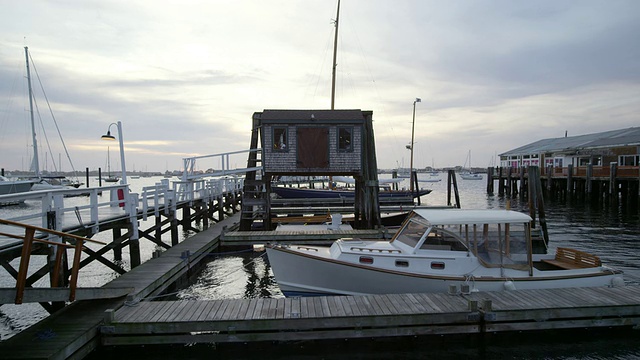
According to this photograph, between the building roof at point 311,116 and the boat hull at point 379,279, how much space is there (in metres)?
8.48

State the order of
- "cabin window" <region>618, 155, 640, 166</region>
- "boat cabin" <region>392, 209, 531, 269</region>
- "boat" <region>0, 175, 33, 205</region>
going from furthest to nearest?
"cabin window" <region>618, 155, 640, 166</region>, "boat" <region>0, 175, 33, 205</region>, "boat cabin" <region>392, 209, 531, 269</region>

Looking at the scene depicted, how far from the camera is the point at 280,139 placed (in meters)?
17.4

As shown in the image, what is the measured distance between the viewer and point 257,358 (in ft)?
24.8

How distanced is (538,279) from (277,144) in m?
11.4

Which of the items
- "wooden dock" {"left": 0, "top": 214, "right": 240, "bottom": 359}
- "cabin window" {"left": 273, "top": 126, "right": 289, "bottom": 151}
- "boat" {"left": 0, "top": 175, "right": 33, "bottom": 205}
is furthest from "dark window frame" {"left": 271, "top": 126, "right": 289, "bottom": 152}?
"boat" {"left": 0, "top": 175, "right": 33, "bottom": 205}

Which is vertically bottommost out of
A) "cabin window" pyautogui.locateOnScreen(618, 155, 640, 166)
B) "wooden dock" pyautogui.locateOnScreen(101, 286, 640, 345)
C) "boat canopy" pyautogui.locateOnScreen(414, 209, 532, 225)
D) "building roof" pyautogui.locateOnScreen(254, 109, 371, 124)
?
"wooden dock" pyautogui.locateOnScreen(101, 286, 640, 345)

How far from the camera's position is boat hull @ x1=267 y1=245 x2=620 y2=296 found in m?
9.33

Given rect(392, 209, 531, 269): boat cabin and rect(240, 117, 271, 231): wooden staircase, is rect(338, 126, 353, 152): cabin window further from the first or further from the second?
rect(392, 209, 531, 269): boat cabin

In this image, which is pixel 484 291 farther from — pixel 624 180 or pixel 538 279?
pixel 624 180

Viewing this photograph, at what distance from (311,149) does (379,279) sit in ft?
29.4

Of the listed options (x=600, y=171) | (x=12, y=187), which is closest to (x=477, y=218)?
(x=600, y=171)

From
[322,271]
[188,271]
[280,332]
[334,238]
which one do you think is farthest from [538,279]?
[188,271]

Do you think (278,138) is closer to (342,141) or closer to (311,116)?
(311,116)

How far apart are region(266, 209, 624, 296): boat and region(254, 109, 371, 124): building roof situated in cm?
852
